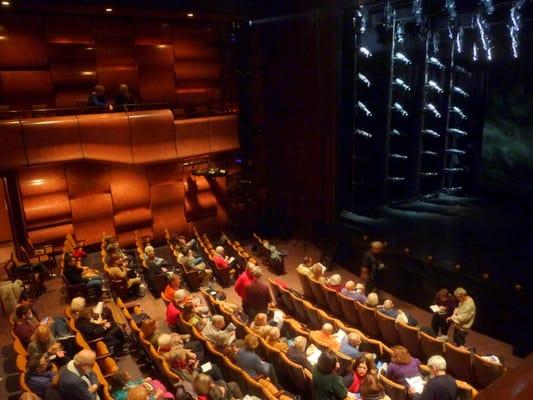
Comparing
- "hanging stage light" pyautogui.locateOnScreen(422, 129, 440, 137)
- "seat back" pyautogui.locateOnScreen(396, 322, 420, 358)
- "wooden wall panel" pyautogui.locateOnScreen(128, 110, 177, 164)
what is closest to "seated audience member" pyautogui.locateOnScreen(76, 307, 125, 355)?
"seat back" pyautogui.locateOnScreen(396, 322, 420, 358)

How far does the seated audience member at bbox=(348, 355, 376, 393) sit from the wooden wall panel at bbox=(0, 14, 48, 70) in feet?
29.3

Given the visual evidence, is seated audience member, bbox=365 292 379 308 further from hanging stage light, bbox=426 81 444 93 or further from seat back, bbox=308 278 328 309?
hanging stage light, bbox=426 81 444 93

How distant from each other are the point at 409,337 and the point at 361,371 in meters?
1.27

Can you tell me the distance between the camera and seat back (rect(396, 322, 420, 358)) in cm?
549

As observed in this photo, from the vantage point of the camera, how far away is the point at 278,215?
11.7m

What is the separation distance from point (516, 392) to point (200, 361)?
179 inches

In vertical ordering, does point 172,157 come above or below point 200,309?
above

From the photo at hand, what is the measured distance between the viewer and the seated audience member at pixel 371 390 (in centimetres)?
412

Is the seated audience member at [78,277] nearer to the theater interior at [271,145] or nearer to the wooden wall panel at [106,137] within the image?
the theater interior at [271,145]

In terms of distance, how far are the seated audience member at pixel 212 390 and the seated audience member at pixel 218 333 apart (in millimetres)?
714

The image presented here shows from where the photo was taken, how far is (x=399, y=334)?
571 cm

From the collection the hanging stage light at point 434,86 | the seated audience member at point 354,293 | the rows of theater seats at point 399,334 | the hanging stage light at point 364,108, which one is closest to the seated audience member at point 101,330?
the rows of theater seats at point 399,334

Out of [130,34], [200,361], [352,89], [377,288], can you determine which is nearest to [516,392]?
[200,361]

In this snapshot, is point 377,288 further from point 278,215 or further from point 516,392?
point 516,392
